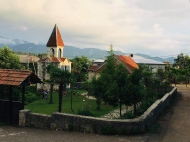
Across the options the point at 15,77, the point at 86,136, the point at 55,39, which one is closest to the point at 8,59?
the point at 55,39

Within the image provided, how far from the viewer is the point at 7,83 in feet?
44.3

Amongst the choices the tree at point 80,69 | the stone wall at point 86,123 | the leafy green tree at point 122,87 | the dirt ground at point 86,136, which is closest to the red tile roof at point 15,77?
the stone wall at point 86,123

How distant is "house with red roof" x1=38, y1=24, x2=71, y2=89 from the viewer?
146 ft

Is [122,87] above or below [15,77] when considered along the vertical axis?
below

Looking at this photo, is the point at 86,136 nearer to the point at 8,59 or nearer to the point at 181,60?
the point at 8,59

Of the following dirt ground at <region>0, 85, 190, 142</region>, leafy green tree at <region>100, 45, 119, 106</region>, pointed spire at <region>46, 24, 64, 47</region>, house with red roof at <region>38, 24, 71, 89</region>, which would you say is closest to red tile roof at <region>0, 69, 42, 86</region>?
dirt ground at <region>0, 85, 190, 142</region>

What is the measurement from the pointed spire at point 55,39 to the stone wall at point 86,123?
33.5m

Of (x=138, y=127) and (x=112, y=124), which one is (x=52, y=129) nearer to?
(x=112, y=124)

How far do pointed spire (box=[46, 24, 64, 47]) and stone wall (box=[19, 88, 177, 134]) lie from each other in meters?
33.5

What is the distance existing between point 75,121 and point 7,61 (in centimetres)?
3776

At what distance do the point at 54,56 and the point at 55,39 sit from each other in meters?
3.31

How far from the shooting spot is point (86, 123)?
1174 cm

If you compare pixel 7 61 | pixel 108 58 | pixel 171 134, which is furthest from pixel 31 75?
pixel 7 61

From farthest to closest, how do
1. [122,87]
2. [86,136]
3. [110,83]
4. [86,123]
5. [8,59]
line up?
[8,59], [110,83], [122,87], [86,123], [86,136]
